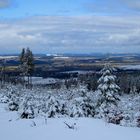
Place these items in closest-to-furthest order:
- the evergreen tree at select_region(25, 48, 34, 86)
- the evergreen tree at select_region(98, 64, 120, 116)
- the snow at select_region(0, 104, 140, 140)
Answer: the snow at select_region(0, 104, 140, 140), the evergreen tree at select_region(98, 64, 120, 116), the evergreen tree at select_region(25, 48, 34, 86)

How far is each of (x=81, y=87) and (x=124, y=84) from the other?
90.8m

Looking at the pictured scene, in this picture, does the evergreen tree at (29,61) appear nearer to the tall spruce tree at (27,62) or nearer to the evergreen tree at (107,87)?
the tall spruce tree at (27,62)

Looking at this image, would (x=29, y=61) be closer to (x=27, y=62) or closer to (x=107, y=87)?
(x=27, y=62)

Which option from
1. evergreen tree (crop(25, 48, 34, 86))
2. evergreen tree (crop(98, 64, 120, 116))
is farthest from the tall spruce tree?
evergreen tree (crop(98, 64, 120, 116))

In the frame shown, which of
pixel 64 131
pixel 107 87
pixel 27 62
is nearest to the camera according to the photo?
pixel 64 131

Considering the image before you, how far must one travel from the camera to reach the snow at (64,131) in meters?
11.6

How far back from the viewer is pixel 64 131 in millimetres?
12289

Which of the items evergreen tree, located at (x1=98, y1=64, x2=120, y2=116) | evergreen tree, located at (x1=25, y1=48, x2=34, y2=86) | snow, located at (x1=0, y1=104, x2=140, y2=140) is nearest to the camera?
snow, located at (x1=0, y1=104, x2=140, y2=140)

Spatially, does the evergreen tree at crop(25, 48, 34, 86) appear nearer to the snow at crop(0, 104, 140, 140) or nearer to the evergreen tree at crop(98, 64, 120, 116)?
the evergreen tree at crop(98, 64, 120, 116)

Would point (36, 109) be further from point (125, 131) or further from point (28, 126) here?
point (125, 131)

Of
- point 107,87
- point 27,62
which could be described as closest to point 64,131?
point 107,87

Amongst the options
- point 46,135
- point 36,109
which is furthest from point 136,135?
point 36,109

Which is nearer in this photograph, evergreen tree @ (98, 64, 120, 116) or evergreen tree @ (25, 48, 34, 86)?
evergreen tree @ (98, 64, 120, 116)

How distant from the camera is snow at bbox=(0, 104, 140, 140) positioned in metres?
11.6
